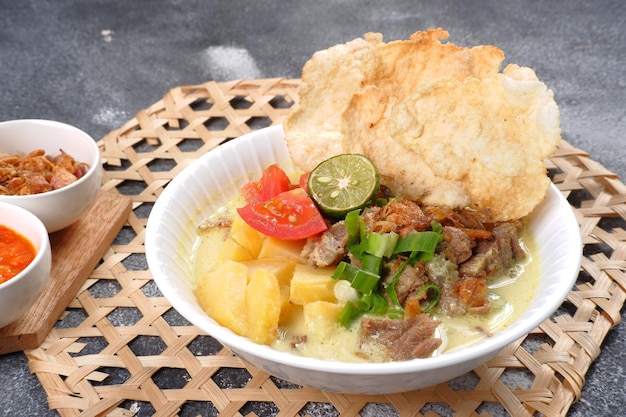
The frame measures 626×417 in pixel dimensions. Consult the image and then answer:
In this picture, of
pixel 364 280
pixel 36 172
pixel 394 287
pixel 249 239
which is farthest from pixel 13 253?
pixel 394 287

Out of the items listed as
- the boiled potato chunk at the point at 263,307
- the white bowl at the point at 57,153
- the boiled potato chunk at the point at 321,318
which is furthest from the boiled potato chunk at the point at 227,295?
the white bowl at the point at 57,153

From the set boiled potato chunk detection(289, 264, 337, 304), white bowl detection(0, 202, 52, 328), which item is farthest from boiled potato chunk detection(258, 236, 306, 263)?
white bowl detection(0, 202, 52, 328)

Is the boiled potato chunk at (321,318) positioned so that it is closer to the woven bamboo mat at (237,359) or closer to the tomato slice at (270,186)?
the woven bamboo mat at (237,359)

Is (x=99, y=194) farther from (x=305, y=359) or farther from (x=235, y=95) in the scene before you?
(x=305, y=359)

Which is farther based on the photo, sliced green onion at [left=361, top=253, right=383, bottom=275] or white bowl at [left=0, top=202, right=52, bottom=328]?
white bowl at [left=0, top=202, right=52, bottom=328]

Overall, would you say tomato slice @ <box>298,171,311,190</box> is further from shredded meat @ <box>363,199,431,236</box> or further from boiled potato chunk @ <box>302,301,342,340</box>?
boiled potato chunk @ <box>302,301,342,340</box>

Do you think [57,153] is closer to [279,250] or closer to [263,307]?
[279,250]

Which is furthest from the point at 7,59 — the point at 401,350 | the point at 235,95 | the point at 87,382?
the point at 401,350
